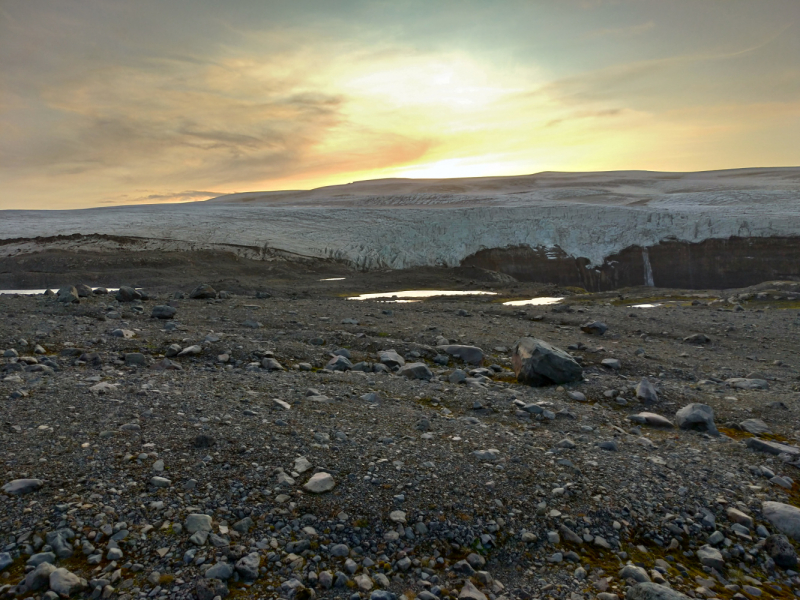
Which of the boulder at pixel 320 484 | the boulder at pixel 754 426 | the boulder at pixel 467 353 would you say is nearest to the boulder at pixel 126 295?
the boulder at pixel 467 353

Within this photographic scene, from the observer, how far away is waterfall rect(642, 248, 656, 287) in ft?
144

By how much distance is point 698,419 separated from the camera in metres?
6.65

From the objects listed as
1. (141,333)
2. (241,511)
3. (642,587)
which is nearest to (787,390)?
(642,587)

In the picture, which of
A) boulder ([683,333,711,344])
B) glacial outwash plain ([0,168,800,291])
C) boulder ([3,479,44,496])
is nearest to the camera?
boulder ([3,479,44,496])

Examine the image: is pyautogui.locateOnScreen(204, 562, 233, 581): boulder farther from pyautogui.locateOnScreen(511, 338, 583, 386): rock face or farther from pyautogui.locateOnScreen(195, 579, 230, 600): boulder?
pyautogui.locateOnScreen(511, 338, 583, 386): rock face

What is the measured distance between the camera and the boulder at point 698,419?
6617mm

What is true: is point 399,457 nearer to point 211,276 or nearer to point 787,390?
point 787,390

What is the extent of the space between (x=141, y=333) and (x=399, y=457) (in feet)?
22.6

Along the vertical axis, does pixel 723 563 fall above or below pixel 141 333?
below

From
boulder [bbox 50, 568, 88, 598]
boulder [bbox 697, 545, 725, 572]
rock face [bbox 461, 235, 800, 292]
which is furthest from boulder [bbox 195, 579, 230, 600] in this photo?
rock face [bbox 461, 235, 800, 292]

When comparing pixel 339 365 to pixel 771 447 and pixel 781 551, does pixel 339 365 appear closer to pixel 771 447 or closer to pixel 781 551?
pixel 771 447

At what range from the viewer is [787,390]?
Result: 28.5ft

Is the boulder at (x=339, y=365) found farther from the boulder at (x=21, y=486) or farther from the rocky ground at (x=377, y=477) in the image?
the boulder at (x=21, y=486)

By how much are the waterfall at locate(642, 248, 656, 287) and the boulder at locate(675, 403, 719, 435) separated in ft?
132
